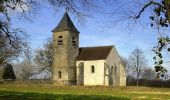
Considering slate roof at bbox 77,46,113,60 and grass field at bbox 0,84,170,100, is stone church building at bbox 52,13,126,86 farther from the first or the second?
grass field at bbox 0,84,170,100

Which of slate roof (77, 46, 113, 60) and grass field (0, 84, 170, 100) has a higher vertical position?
slate roof (77, 46, 113, 60)

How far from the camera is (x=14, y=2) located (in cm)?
1705

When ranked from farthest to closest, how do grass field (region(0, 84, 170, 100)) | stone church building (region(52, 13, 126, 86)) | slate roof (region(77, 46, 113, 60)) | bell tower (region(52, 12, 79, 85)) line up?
bell tower (region(52, 12, 79, 85)) → slate roof (region(77, 46, 113, 60)) → stone church building (region(52, 13, 126, 86)) → grass field (region(0, 84, 170, 100))

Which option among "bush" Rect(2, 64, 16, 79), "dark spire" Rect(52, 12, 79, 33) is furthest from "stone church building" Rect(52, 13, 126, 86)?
"bush" Rect(2, 64, 16, 79)

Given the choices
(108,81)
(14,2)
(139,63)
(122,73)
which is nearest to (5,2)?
(14,2)

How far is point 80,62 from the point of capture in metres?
70.2

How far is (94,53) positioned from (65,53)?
5.57m

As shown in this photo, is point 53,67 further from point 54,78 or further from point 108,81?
point 108,81

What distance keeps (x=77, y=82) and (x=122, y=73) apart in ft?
32.1

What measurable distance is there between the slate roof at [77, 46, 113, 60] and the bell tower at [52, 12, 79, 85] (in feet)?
4.73

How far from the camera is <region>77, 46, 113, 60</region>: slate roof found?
69.0 meters

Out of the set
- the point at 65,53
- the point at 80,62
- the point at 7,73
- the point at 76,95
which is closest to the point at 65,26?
the point at 65,53

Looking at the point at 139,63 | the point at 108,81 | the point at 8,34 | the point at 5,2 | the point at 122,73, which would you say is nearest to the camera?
the point at 5,2

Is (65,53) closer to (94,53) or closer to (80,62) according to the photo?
(80,62)
